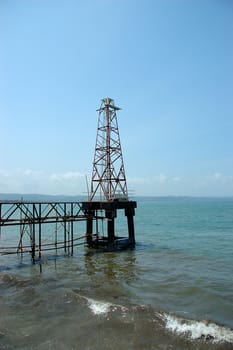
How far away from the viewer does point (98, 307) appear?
13.9m

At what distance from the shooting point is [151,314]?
1320 centimetres

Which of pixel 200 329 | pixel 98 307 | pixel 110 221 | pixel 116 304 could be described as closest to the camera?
pixel 200 329

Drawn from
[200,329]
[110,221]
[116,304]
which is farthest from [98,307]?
[110,221]

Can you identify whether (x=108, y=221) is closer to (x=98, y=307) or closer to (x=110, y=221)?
(x=110, y=221)

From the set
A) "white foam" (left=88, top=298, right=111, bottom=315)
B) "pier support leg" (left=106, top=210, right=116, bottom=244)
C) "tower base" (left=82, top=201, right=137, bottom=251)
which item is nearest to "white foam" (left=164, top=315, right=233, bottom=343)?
"white foam" (left=88, top=298, right=111, bottom=315)

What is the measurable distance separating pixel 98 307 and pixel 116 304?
0.88 m

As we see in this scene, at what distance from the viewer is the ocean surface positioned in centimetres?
1112

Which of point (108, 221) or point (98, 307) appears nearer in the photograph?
point (98, 307)

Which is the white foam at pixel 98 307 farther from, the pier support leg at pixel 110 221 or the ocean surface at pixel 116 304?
the pier support leg at pixel 110 221

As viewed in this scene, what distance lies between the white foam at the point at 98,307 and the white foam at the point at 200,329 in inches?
110

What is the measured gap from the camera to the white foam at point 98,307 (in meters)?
13.4

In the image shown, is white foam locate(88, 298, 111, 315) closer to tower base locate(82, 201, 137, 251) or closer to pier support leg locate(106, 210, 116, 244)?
tower base locate(82, 201, 137, 251)

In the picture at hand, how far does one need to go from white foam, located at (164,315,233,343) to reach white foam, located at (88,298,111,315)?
279 cm

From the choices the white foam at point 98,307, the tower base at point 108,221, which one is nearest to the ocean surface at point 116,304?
the white foam at point 98,307
